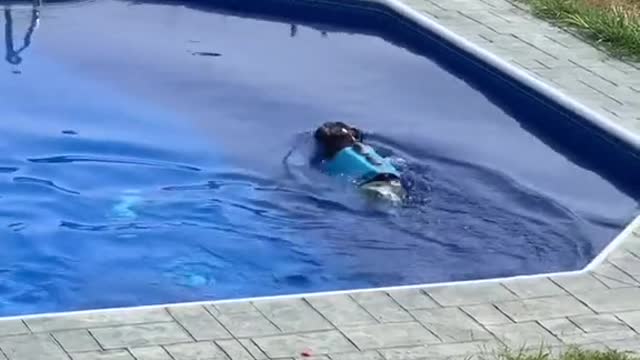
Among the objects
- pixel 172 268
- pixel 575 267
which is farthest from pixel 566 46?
pixel 172 268

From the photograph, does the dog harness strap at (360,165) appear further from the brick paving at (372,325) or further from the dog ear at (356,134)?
the brick paving at (372,325)

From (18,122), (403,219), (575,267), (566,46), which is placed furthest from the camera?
(566,46)

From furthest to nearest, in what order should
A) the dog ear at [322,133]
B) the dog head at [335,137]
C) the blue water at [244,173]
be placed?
the dog ear at [322,133] → the dog head at [335,137] → the blue water at [244,173]

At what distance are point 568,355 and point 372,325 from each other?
0.84 metres

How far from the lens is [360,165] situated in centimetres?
941

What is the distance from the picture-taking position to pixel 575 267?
8.20m

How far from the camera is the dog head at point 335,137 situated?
966cm

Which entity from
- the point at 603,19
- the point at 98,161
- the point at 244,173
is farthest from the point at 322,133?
the point at 603,19

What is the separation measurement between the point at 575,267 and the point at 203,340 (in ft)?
7.97

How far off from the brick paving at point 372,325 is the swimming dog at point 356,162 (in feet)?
5.88

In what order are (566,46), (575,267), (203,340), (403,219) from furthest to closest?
(566,46)
(403,219)
(575,267)
(203,340)

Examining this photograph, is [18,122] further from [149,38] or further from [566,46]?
[566,46]

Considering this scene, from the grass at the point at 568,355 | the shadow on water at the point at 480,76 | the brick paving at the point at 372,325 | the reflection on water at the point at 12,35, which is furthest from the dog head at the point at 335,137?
the grass at the point at 568,355

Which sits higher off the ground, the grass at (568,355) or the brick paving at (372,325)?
the grass at (568,355)
